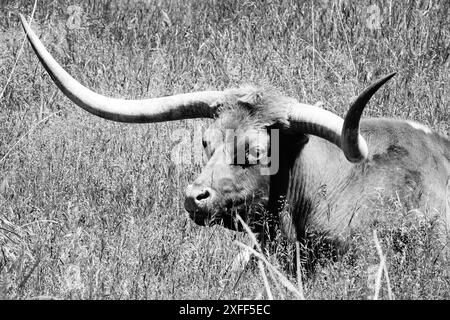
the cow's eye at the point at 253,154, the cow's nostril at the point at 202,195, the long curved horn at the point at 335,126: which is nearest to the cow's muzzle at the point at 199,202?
the cow's nostril at the point at 202,195

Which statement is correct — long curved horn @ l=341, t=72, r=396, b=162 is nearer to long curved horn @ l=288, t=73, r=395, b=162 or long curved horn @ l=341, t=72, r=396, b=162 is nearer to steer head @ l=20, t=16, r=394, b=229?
long curved horn @ l=288, t=73, r=395, b=162

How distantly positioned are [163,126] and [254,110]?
1993mm

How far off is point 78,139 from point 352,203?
2.56 m

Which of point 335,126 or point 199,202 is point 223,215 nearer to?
point 199,202

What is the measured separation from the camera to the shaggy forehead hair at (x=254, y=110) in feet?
25.5

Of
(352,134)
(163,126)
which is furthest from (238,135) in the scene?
(163,126)

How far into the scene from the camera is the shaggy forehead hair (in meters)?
7.76

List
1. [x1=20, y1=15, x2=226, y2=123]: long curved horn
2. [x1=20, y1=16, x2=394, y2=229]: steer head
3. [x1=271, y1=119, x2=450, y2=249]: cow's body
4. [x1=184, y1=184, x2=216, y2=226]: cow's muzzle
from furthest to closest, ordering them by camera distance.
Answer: [x1=20, y1=15, x2=226, y2=123]: long curved horn < [x1=271, y1=119, x2=450, y2=249]: cow's body < [x1=20, y1=16, x2=394, y2=229]: steer head < [x1=184, y1=184, x2=216, y2=226]: cow's muzzle

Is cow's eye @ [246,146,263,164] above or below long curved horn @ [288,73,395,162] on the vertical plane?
below

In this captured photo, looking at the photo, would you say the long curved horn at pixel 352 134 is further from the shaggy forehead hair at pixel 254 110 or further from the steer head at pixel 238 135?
the shaggy forehead hair at pixel 254 110

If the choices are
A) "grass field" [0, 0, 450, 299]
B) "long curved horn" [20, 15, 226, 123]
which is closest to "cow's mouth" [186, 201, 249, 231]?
"grass field" [0, 0, 450, 299]
